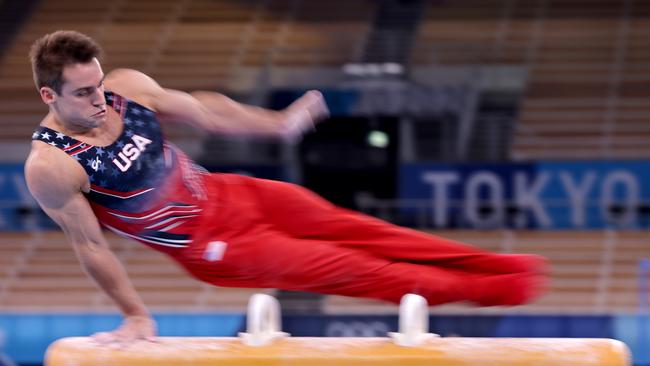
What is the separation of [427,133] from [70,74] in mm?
7263

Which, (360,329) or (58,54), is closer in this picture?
(58,54)

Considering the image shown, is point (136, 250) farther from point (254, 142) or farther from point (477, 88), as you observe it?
point (477, 88)

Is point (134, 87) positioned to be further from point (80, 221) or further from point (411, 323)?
point (411, 323)

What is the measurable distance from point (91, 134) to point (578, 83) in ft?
29.1

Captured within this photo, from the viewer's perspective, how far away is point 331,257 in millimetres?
3590

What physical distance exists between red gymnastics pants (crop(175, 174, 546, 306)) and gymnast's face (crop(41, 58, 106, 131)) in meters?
0.51

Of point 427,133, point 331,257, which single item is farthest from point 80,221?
point 427,133

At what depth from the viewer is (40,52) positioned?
3.36 meters

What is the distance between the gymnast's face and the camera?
3338mm

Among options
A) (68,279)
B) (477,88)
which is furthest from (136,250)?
(477,88)

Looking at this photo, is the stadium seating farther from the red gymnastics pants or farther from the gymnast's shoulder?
the gymnast's shoulder

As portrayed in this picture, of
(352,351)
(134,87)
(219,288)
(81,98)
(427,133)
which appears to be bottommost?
(352,351)

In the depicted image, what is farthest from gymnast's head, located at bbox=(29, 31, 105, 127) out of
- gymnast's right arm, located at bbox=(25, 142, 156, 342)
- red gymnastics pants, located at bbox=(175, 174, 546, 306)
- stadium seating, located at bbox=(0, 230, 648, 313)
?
stadium seating, located at bbox=(0, 230, 648, 313)

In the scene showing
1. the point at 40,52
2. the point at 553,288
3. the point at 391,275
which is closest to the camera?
the point at 40,52
